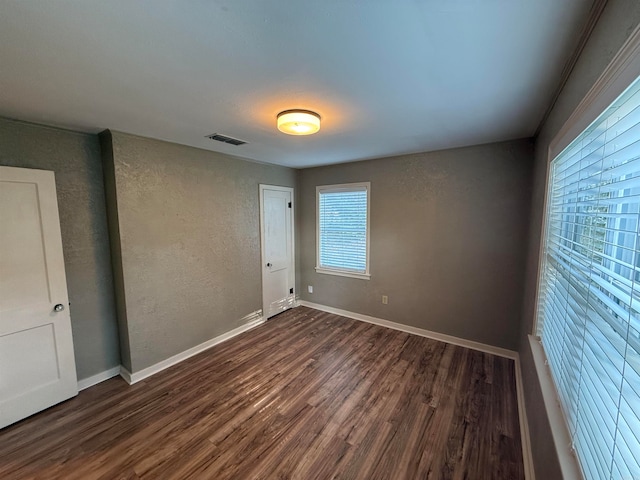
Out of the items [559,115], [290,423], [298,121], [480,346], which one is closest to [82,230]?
[298,121]

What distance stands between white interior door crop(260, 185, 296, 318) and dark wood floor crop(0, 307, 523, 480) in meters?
1.19

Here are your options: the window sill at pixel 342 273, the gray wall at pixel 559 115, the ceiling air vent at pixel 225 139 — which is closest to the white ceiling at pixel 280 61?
the gray wall at pixel 559 115

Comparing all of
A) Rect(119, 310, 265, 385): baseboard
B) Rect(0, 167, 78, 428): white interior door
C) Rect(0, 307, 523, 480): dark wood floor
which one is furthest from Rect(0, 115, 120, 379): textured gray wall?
Rect(0, 307, 523, 480): dark wood floor

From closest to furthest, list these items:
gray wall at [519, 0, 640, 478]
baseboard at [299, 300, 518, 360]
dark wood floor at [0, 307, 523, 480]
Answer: gray wall at [519, 0, 640, 478] → dark wood floor at [0, 307, 523, 480] → baseboard at [299, 300, 518, 360]

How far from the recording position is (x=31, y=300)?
7.01ft

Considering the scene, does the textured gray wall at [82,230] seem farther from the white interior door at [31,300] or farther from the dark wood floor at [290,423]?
the dark wood floor at [290,423]

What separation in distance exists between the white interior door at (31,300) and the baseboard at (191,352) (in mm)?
451

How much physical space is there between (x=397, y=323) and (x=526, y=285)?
5.38 ft

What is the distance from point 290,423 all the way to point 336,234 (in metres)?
2.71

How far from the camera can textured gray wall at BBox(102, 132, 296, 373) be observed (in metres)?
2.55

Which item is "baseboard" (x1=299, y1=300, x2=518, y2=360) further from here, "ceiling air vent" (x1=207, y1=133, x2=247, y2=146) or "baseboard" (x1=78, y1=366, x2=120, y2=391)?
"ceiling air vent" (x1=207, y1=133, x2=247, y2=146)

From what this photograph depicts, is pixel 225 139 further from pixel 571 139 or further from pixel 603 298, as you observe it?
pixel 603 298

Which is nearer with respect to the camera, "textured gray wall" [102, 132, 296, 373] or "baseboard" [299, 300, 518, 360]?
"textured gray wall" [102, 132, 296, 373]

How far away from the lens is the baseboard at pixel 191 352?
263 centimetres
